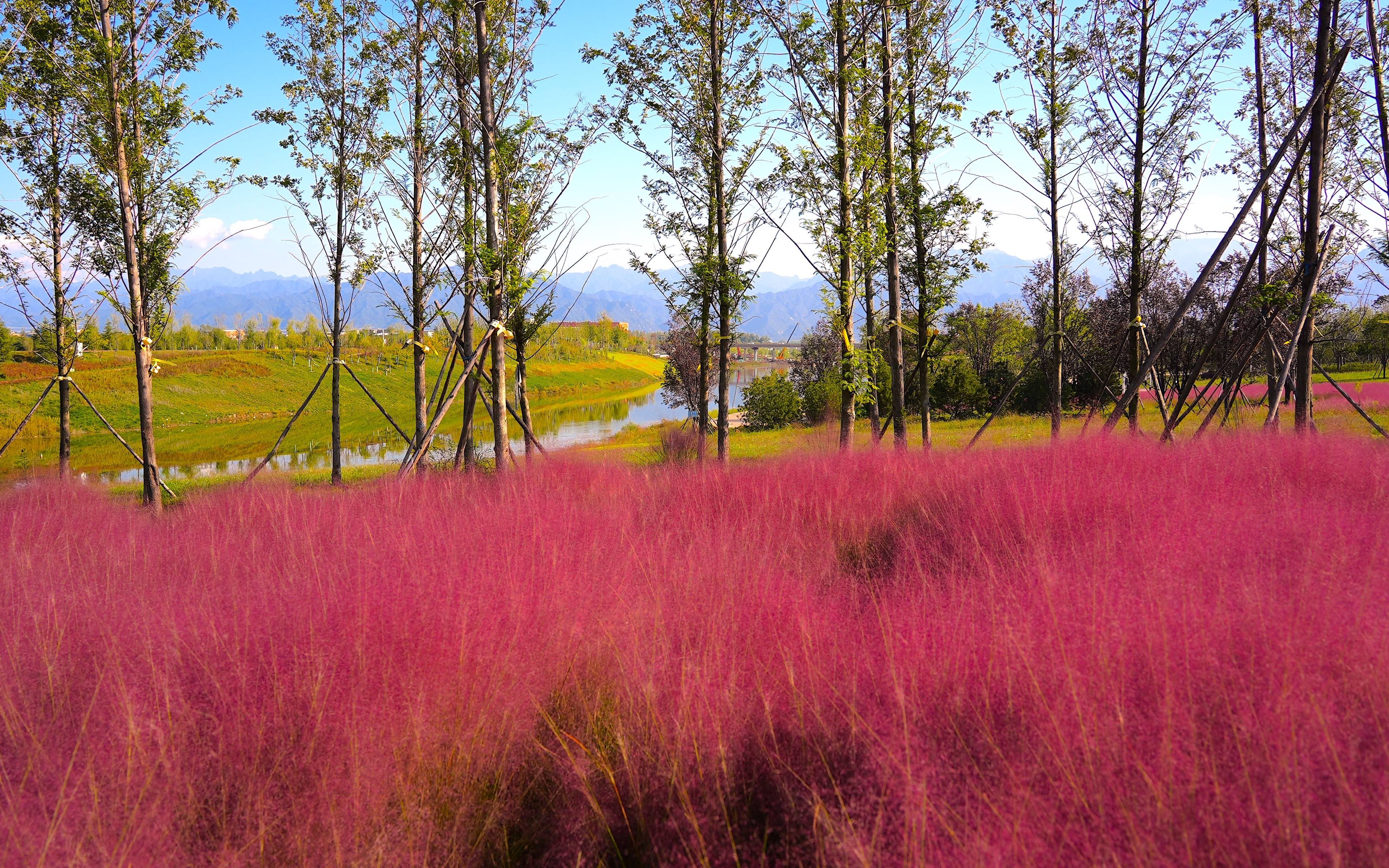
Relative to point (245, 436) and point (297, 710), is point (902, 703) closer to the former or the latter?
point (297, 710)

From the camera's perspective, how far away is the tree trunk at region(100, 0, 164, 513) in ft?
21.9

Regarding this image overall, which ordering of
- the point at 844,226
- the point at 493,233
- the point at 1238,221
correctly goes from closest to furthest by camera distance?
the point at 1238,221 → the point at 493,233 → the point at 844,226

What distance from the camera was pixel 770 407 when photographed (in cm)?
2745

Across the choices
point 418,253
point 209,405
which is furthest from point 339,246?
point 209,405

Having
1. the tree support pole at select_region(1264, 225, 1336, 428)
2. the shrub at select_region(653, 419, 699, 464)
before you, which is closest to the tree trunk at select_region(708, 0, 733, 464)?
the shrub at select_region(653, 419, 699, 464)

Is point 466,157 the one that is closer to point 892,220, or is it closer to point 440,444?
point 892,220

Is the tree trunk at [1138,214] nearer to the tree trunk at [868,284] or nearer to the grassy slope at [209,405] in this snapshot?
the tree trunk at [868,284]

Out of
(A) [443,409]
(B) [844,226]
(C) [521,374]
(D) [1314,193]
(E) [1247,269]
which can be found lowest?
(A) [443,409]

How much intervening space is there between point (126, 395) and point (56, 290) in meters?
34.2

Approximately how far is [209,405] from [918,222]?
4337cm

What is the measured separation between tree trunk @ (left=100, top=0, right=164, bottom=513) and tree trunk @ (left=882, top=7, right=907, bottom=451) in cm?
850

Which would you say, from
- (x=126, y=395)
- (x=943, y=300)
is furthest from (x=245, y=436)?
(x=943, y=300)

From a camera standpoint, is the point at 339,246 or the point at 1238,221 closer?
the point at 1238,221

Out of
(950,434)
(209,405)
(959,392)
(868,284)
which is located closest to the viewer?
(868,284)
